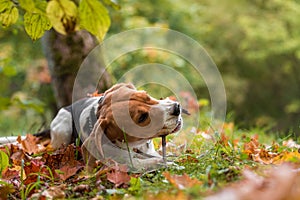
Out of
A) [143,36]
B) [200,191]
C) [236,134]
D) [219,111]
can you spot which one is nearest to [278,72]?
[143,36]

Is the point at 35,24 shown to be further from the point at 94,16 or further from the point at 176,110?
the point at 176,110

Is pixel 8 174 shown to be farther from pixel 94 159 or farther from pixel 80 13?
pixel 80 13

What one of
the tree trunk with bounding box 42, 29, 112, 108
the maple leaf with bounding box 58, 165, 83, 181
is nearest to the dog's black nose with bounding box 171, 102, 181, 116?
the maple leaf with bounding box 58, 165, 83, 181

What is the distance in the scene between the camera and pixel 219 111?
6680 millimetres

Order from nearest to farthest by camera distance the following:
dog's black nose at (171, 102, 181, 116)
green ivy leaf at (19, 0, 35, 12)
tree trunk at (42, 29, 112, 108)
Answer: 1. green ivy leaf at (19, 0, 35, 12)
2. dog's black nose at (171, 102, 181, 116)
3. tree trunk at (42, 29, 112, 108)

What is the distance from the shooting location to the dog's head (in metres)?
3.06

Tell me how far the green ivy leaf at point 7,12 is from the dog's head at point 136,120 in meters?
1.01

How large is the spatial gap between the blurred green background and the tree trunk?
4.63 metres

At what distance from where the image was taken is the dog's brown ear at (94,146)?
2992mm

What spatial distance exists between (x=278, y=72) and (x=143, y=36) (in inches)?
419

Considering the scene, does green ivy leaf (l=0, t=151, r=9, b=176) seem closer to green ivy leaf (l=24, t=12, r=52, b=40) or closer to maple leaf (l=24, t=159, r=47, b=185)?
maple leaf (l=24, t=159, r=47, b=185)

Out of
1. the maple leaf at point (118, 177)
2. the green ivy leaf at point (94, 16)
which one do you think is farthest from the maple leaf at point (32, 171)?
the green ivy leaf at point (94, 16)

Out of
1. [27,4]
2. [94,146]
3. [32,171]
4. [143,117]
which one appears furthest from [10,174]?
[27,4]

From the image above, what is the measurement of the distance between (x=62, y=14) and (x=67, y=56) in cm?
338
